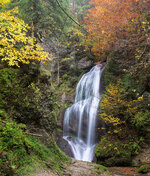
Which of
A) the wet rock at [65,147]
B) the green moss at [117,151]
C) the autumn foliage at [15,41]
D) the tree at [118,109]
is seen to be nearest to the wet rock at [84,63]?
the tree at [118,109]

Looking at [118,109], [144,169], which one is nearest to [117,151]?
[144,169]

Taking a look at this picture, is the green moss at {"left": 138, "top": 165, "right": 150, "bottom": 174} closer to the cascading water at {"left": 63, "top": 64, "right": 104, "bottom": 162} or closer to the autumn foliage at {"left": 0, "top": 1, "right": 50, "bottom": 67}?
the cascading water at {"left": 63, "top": 64, "right": 104, "bottom": 162}

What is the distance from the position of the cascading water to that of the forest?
9 centimetres

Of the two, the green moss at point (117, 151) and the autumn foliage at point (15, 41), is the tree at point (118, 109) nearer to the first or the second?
the green moss at point (117, 151)

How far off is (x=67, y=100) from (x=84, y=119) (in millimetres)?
4930

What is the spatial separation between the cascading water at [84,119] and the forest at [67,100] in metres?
0.09

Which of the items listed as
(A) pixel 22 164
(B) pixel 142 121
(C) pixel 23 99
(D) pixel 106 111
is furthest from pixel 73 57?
(A) pixel 22 164

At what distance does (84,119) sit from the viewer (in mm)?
12367

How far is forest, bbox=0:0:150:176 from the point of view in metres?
3.87

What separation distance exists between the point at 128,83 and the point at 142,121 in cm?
332

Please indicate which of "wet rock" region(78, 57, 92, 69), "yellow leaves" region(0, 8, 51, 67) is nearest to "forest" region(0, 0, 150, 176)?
"yellow leaves" region(0, 8, 51, 67)

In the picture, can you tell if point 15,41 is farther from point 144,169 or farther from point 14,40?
point 144,169

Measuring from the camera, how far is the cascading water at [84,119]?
10.7 m

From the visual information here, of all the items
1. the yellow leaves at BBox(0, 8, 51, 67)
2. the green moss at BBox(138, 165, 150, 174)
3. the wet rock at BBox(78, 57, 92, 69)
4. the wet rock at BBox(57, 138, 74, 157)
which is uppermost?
the wet rock at BBox(78, 57, 92, 69)
